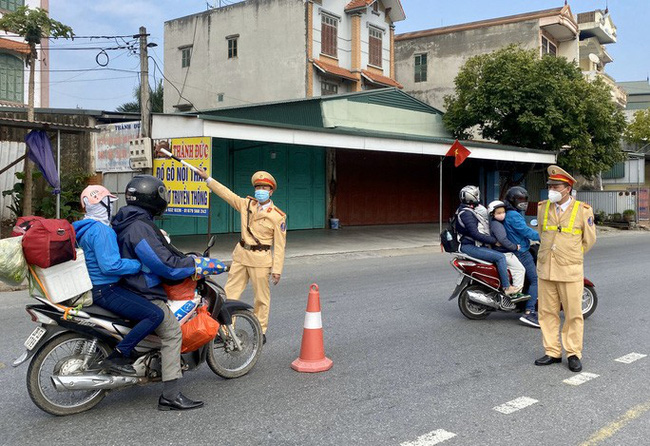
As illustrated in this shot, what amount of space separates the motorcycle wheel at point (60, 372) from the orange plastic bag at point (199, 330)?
553mm

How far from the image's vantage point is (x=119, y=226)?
166 inches

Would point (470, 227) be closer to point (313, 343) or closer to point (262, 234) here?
point (262, 234)

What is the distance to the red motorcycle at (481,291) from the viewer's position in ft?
23.4

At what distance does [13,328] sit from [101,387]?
337 centimetres

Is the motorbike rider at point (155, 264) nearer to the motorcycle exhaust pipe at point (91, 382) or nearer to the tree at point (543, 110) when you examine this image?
the motorcycle exhaust pipe at point (91, 382)

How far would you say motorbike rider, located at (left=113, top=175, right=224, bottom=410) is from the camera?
13.4 ft

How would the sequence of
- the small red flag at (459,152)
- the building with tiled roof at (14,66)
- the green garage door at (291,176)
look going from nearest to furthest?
1. the small red flag at (459,152)
2. the green garage door at (291,176)
3. the building with tiled roof at (14,66)

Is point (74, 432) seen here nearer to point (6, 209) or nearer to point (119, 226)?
point (119, 226)

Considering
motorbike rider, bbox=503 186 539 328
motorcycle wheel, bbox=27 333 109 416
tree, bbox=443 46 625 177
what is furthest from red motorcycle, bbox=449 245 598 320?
tree, bbox=443 46 625 177

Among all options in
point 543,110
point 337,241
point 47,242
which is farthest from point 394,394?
point 543,110

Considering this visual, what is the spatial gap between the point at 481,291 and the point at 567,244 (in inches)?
79.8

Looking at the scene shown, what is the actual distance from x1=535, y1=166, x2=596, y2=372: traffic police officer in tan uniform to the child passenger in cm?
147

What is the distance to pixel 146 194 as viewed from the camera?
418 centimetres

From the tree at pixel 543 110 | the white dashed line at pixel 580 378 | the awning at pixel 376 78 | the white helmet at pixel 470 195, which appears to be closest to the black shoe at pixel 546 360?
the white dashed line at pixel 580 378
